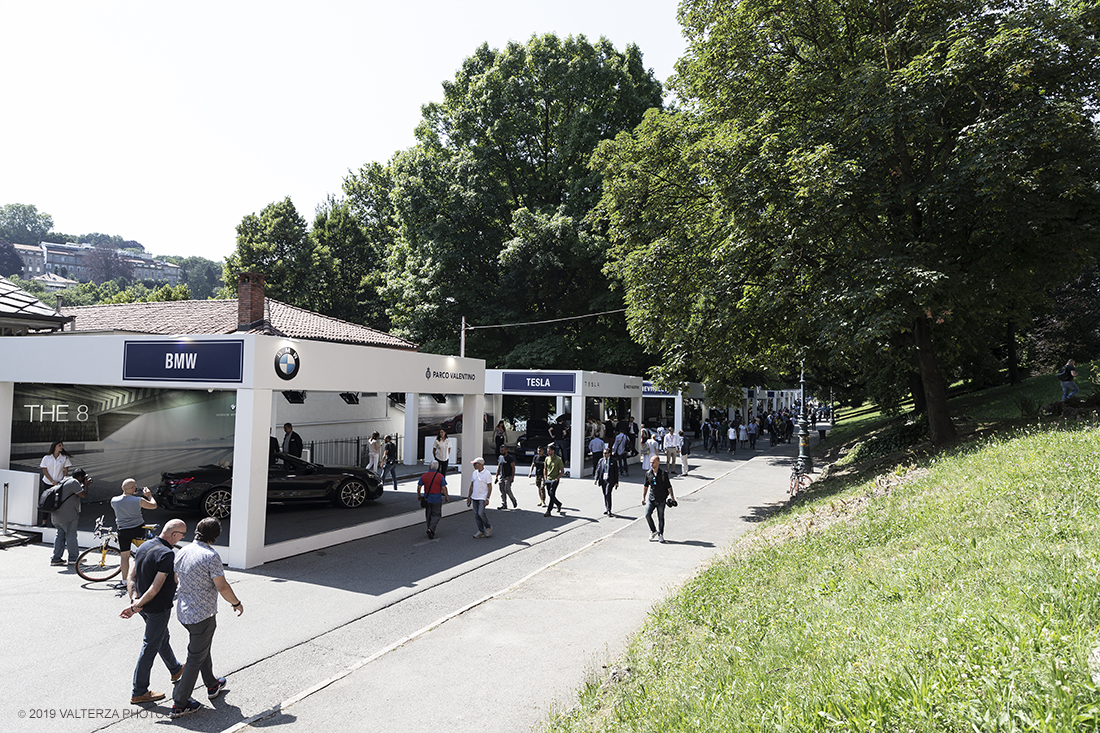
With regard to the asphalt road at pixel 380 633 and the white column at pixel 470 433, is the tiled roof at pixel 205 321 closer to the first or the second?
the white column at pixel 470 433

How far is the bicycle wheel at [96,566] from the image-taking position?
9.55m

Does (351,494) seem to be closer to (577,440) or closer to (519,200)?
(577,440)

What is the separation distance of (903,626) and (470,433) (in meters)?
12.7

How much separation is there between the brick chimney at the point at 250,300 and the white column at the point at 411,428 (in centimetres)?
780

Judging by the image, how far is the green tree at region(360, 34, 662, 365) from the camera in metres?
31.9

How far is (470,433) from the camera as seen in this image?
16.5 metres

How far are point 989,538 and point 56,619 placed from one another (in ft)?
33.8

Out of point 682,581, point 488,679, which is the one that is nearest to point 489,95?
point 682,581

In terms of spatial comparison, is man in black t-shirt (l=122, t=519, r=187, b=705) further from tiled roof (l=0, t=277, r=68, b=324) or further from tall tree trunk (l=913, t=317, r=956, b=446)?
tall tree trunk (l=913, t=317, r=956, b=446)

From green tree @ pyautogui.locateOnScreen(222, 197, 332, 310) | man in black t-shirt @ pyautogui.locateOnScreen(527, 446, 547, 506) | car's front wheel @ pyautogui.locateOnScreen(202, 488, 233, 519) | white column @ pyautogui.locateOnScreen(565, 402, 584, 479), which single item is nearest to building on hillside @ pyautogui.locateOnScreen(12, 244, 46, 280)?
green tree @ pyautogui.locateOnScreen(222, 197, 332, 310)

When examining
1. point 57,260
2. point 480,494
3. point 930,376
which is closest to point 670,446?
point 930,376

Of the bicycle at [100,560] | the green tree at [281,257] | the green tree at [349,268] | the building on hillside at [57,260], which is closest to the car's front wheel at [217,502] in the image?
the bicycle at [100,560]

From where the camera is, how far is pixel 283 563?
1078cm

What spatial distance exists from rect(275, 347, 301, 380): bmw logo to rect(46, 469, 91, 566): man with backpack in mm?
3477
